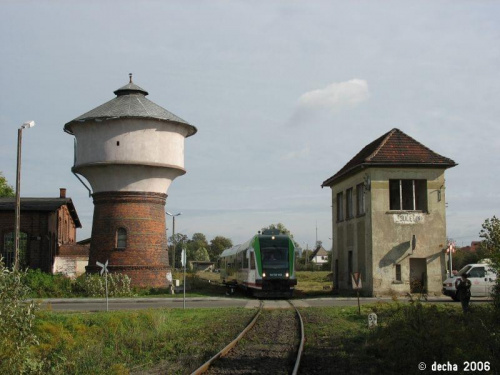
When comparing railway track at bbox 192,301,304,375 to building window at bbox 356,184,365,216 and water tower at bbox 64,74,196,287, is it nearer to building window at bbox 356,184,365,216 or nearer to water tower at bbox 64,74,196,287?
building window at bbox 356,184,365,216

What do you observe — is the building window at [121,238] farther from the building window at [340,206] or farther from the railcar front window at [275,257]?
the building window at [340,206]

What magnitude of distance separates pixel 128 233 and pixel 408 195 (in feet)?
50.0

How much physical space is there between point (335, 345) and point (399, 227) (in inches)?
780

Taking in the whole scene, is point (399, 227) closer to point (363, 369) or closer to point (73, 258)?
point (363, 369)

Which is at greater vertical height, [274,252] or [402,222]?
[402,222]

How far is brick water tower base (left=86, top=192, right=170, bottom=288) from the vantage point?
35.1 m

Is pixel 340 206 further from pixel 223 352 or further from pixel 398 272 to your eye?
pixel 223 352

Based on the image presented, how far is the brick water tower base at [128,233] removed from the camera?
115 ft

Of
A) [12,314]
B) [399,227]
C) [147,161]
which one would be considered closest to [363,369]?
[12,314]

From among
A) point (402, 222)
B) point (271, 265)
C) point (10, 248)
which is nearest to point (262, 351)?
point (271, 265)

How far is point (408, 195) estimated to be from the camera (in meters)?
34.7

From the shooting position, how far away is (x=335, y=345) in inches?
535

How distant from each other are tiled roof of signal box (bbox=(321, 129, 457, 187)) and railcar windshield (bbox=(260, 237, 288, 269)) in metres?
5.79

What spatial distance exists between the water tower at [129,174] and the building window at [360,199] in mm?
9823
